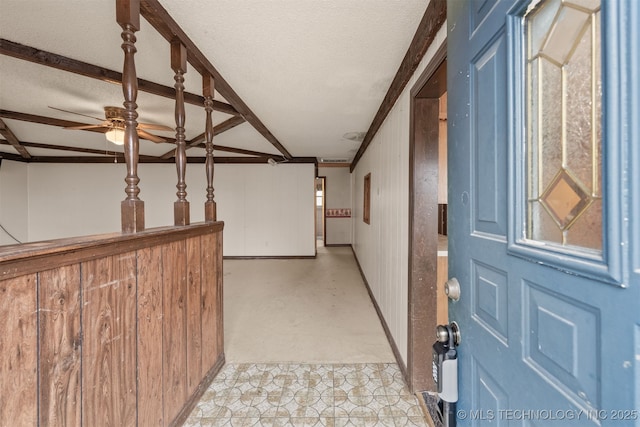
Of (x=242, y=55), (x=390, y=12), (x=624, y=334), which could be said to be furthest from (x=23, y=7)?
(x=624, y=334)

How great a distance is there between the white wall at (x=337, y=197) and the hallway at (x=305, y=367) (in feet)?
13.4

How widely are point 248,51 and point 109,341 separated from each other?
195cm

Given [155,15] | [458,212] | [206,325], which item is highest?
[155,15]

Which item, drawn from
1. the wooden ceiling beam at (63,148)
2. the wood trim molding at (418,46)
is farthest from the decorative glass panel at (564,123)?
the wooden ceiling beam at (63,148)

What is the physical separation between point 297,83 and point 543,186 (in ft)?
7.42

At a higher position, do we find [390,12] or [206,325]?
[390,12]

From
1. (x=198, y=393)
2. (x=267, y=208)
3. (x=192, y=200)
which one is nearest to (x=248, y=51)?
(x=198, y=393)

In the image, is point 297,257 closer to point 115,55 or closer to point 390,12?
point 115,55

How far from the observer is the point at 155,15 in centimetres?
146

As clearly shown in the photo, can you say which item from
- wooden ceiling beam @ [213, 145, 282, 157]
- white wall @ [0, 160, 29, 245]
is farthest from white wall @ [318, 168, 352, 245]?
white wall @ [0, 160, 29, 245]

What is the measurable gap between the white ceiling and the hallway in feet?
8.03

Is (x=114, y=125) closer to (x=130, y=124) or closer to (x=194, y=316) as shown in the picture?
(x=130, y=124)

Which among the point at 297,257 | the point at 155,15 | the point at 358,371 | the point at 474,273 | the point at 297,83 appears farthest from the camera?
the point at 297,257

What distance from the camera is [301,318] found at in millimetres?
3020
